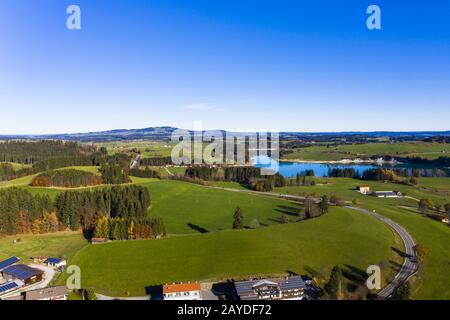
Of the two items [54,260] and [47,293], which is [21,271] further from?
[47,293]

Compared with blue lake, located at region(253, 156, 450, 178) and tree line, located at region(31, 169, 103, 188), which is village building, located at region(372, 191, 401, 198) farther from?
tree line, located at region(31, 169, 103, 188)

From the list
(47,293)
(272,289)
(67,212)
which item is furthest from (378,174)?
(47,293)

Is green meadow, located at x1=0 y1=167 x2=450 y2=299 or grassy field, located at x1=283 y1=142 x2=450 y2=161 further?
grassy field, located at x1=283 y1=142 x2=450 y2=161

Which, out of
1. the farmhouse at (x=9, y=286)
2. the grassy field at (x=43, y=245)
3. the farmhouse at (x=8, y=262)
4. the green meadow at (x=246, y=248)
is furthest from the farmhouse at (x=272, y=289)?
the farmhouse at (x=8, y=262)

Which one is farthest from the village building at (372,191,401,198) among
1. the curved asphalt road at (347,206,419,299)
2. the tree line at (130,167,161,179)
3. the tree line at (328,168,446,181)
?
the tree line at (130,167,161,179)
